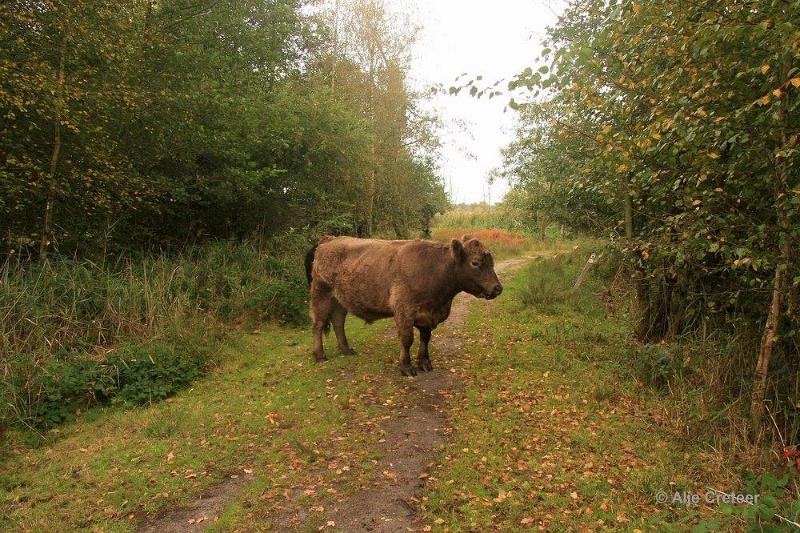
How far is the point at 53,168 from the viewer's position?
8.05 metres

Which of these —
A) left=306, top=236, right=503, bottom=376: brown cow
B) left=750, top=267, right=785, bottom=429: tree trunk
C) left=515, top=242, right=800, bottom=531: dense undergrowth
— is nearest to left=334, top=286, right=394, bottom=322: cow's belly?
left=306, top=236, right=503, bottom=376: brown cow

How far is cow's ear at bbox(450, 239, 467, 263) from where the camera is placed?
7.67 meters

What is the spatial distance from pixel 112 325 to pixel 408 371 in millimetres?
5261

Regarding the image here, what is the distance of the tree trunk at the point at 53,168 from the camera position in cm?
741

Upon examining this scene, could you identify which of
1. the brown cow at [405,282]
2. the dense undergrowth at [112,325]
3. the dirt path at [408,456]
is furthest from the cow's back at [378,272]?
the dense undergrowth at [112,325]

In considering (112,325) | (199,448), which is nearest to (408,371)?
(199,448)

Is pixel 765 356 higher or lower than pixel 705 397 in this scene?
higher

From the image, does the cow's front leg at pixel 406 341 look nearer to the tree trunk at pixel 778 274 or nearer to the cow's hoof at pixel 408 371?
the cow's hoof at pixel 408 371

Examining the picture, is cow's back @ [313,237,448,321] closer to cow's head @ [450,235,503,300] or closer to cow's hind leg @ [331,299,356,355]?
cow's head @ [450,235,503,300]

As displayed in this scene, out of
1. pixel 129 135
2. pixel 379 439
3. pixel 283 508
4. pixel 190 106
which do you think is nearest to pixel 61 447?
pixel 283 508

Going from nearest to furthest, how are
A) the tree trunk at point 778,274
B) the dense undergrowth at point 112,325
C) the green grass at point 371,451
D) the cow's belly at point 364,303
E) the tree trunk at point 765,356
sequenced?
the tree trunk at point 778,274 < the green grass at point 371,451 < the tree trunk at point 765,356 < the dense undergrowth at point 112,325 < the cow's belly at point 364,303

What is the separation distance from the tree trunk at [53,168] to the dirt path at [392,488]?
618 cm

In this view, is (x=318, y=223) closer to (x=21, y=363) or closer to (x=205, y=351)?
(x=205, y=351)

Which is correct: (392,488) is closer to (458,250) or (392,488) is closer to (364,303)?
(364,303)
